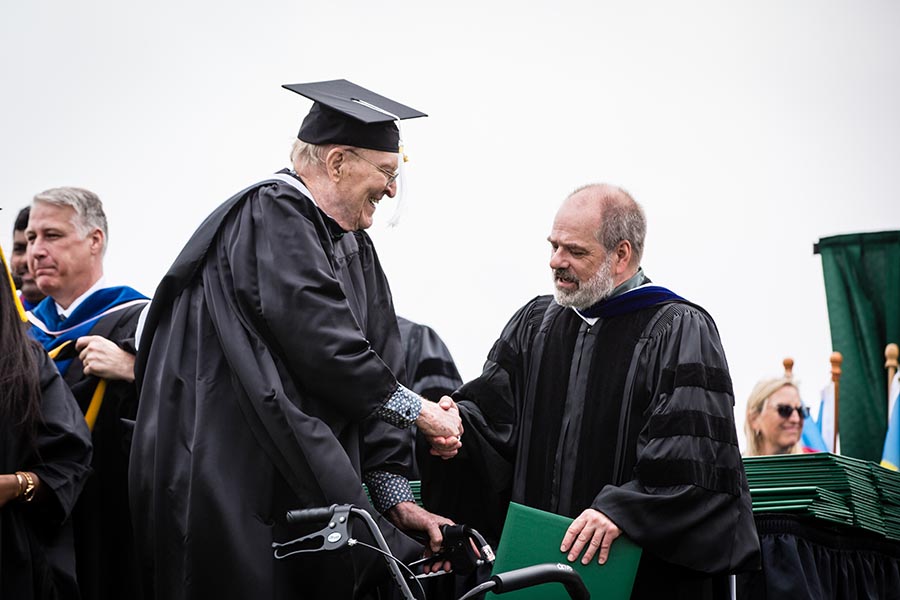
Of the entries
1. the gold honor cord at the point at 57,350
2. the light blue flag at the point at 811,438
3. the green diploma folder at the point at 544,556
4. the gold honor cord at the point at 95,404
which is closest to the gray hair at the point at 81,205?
the gold honor cord at the point at 57,350

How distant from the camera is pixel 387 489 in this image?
3846 mm

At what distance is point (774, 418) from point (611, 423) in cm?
310

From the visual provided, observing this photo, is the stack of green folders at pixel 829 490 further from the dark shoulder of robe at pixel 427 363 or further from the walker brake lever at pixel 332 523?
the dark shoulder of robe at pixel 427 363

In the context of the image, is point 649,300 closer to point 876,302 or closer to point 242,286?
point 242,286

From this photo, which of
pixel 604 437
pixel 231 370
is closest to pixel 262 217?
pixel 231 370

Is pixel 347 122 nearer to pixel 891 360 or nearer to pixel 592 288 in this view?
pixel 592 288

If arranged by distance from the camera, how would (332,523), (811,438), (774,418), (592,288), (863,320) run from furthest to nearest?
(863,320) → (811,438) → (774,418) → (592,288) → (332,523)

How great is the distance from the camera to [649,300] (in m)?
4.09

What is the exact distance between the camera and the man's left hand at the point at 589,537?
3539 millimetres

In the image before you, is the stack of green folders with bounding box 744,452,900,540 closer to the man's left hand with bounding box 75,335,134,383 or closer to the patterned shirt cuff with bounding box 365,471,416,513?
the patterned shirt cuff with bounding box 365,471,416,513

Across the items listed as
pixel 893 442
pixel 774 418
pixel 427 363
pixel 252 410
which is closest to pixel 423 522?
pixel 252 410

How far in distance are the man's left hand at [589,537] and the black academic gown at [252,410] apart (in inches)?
18.2

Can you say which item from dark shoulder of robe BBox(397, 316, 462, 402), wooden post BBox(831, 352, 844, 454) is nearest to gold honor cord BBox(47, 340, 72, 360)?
dark shoulder of robe BBox(397, 316, 462, 402)

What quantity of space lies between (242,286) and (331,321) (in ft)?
0.97
